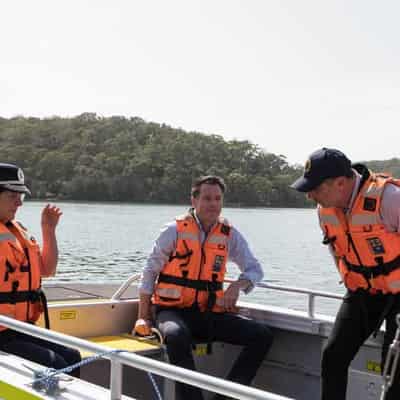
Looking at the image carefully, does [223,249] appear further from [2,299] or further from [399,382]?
[399,382]

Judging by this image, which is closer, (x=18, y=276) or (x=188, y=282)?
(x=18, y=276)

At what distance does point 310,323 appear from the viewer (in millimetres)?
4195

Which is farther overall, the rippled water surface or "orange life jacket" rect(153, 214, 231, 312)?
the rippled water surface

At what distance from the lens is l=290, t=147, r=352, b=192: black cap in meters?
3.00

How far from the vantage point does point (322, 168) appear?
9.84ft

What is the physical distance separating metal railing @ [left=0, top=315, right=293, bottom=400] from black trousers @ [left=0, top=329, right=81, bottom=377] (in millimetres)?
426

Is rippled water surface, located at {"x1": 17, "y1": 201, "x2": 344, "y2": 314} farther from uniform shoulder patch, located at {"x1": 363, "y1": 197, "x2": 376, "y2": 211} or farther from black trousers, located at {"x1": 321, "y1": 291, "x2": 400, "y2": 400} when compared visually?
uniform shoulder patch, located at {"x1": 363, "y1": 197, "x2": 376, "y2": 211}

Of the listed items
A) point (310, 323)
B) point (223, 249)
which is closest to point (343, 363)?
point (310, 323)

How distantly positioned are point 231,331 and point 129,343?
0.67 m

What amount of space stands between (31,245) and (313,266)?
2147 cm

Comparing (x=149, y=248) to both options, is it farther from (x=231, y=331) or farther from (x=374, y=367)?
(x=374, y=367)

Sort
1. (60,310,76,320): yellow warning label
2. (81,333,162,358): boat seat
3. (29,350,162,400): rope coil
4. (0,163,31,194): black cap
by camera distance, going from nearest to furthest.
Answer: (29,350,162,400): rope coil, (0,163,31,194): black cap, (81,333,162,358): boat seat, (60,310,76,320): yellow warning label

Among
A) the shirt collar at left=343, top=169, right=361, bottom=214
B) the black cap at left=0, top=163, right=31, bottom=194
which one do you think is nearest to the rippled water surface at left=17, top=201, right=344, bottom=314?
the black cap at left=0, top=163, right=31, bottom=194

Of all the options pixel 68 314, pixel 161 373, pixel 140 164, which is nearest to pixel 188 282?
pixel 68 314
